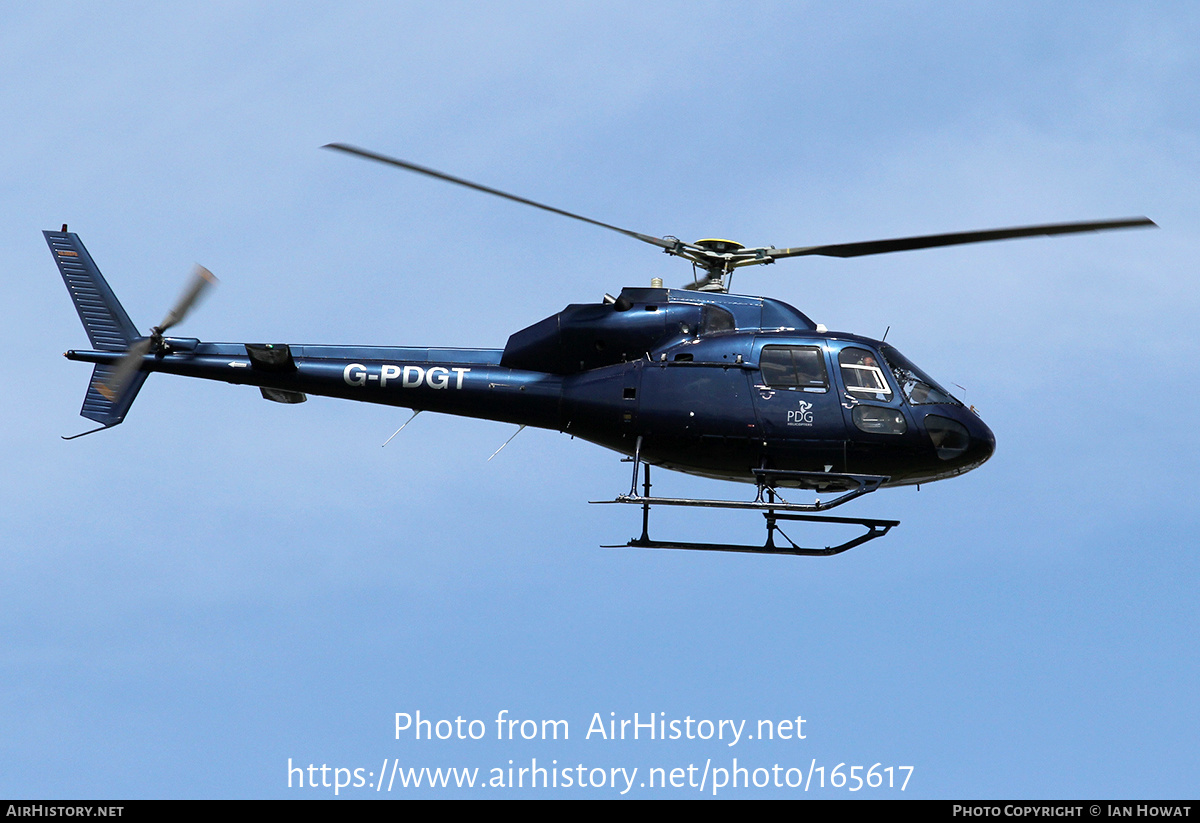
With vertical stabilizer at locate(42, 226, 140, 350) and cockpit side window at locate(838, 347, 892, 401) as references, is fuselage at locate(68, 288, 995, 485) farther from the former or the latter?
vertical stabilizer at locate(42, 226, 140, 350)

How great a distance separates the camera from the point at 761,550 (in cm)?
2602

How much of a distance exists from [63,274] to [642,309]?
11.7 m

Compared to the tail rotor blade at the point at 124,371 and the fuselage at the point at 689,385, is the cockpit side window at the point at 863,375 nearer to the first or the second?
the fuselage at the point at 689,385

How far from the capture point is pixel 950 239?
25000 millimetres

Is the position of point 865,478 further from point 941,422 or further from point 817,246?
point 817,246

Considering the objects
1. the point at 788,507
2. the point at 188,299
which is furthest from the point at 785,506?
the point at 188,299

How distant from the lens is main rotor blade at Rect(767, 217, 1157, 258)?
76.5 ft

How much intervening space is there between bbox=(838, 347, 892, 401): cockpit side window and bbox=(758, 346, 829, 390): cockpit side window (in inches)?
14.0

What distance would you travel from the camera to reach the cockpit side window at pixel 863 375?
2614cm

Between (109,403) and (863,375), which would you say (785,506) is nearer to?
(863,375)

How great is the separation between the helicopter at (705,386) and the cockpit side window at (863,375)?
0.08 feet

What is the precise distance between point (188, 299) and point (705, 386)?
32.0 feet
